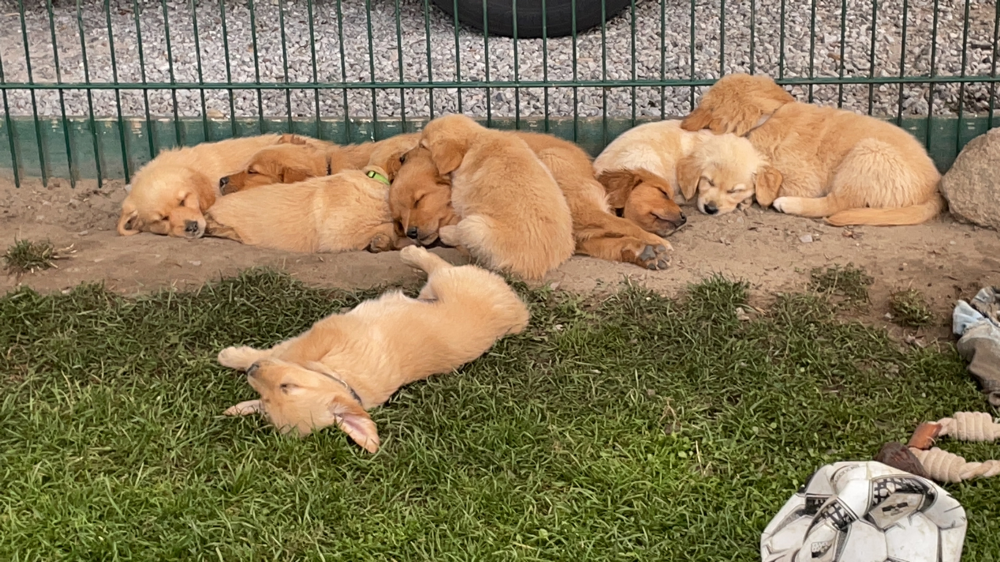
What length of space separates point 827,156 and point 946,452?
3.09 meters

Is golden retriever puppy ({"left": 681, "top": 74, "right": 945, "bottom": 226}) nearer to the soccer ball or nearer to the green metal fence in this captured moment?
the green metal fence

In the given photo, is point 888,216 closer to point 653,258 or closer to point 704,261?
point 704,261

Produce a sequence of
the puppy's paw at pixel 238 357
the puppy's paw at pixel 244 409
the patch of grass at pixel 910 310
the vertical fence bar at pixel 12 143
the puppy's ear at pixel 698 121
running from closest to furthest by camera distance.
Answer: the puppy's paw at pixel 244 409 → the puppy's paw at pixel 238 357 → the patch of grass at pixel 910 310 → the puppy's ear at pixel 698 121 → the vertical fence bar at pixel 12 143

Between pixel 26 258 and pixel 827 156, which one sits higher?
pixel 827 156

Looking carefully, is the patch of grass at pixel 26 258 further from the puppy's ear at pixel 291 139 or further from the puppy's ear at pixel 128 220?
the puppy's ear at pixel 291 139

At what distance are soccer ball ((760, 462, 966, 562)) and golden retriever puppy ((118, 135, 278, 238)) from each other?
431cm

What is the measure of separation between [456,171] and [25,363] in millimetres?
2591

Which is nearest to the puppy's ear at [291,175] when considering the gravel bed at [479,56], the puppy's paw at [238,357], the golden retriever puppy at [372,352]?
the golden retriever puppy at [372,352]

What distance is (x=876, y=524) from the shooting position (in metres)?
3.30

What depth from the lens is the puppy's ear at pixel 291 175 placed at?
21.6 feet

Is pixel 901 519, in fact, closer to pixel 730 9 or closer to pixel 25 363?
pixel 25 363

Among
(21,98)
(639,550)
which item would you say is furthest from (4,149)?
(639,550)

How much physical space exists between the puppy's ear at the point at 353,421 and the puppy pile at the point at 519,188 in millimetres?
917

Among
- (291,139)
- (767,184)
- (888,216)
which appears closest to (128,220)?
(291,139)
